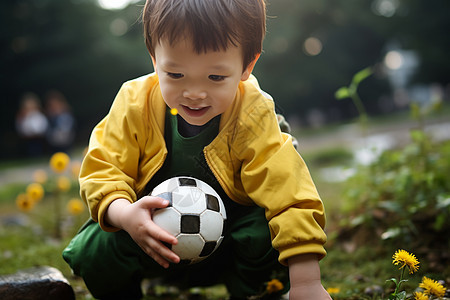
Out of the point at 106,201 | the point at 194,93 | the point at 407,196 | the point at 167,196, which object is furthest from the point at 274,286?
the point at 407,196

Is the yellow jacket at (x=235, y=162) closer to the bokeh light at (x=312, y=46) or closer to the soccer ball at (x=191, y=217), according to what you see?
the soccer ball at (x=191, y=217)

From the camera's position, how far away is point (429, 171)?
2.85 metres

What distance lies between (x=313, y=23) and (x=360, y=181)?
2192 cm

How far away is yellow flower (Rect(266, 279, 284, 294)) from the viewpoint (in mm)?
2012

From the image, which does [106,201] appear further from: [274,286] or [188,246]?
[274,286]

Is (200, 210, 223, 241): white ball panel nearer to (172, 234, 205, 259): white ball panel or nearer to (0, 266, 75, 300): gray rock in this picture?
(172, 234, 205, 259): white ball panel

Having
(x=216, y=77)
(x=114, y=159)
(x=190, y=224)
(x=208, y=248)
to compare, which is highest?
Result: (x=216, y=77)

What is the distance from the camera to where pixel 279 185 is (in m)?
1.67

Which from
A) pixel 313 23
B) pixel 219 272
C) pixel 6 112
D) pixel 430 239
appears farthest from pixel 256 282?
pixel 313 23

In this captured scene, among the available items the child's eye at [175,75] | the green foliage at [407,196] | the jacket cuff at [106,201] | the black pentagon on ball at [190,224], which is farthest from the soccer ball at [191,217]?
the green foliage at [407,196]

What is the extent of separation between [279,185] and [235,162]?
0.25m

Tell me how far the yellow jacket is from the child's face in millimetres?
151

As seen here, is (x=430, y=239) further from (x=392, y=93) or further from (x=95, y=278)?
(x=392, y=93)

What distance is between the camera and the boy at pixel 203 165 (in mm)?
1593
